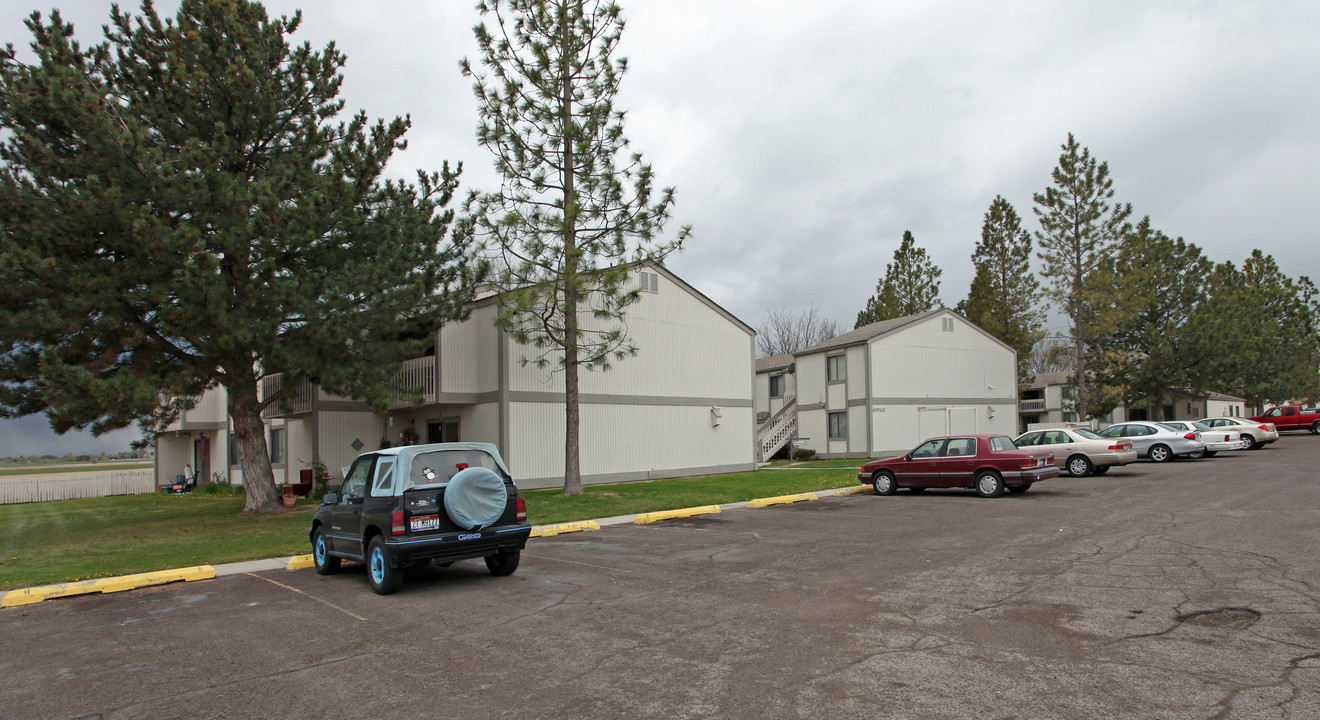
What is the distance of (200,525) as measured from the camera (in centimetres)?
1820

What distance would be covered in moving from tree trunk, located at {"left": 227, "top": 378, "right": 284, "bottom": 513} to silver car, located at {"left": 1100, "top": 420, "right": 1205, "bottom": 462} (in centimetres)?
2650

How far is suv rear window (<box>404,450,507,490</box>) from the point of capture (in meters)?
9.59

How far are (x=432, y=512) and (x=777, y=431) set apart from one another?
3395 cm

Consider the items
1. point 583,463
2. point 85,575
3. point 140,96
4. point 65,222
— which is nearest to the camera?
point 85,575

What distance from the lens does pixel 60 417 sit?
52.9ft

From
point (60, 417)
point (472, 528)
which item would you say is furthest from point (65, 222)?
point (472, 528)

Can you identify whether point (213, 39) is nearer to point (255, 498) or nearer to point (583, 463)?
point (255, 498)

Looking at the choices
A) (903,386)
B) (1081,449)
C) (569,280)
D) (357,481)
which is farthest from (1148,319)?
(357,481)

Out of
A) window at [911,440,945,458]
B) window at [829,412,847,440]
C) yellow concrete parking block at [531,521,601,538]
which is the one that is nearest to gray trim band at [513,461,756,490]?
yellow concrete parking block at [531,521,601,538]

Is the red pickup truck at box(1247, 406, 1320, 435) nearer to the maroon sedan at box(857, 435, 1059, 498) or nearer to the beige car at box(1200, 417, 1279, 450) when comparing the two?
the beige car at box(1200, 417, 1279, 450)

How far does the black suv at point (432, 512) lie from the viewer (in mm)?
9250

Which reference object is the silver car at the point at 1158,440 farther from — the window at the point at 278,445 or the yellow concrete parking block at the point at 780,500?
the window at the point at 278,445

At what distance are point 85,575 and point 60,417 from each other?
21.5 ft

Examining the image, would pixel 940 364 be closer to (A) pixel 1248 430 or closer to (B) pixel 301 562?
(A) pixel 1248 430
